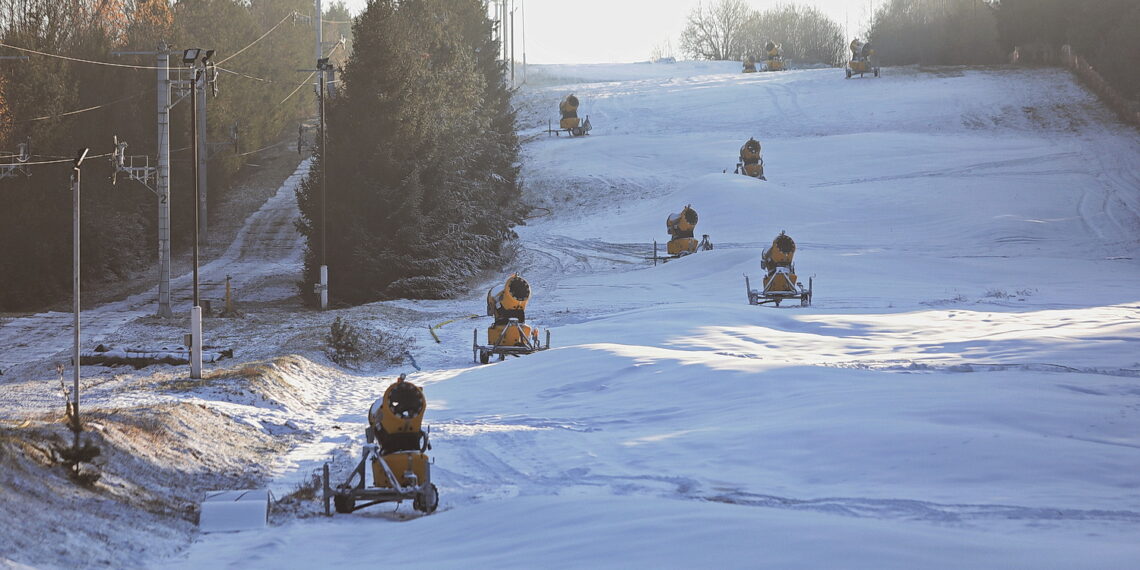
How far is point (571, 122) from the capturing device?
224 feet

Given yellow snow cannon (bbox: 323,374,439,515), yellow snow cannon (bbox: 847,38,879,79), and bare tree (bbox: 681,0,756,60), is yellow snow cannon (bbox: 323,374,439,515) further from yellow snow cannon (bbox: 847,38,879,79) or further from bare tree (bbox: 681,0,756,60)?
bare tree (bbox: 681,0,756,60)

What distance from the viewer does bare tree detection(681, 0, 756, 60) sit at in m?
131

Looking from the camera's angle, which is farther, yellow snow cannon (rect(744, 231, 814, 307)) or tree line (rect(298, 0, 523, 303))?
tree line (rect(298, 0, 523, 303))

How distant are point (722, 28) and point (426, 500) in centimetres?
12534

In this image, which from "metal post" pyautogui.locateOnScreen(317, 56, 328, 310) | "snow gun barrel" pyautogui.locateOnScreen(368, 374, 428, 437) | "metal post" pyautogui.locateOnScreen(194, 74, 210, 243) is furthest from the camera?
"metal post" pyautogui.locateOnScreen(194, 74, 210, 243)

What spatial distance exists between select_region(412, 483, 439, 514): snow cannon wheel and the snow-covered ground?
0.41 feet

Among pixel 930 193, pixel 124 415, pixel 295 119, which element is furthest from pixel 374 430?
pixel 295 119

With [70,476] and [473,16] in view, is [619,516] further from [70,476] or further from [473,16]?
[473,16]

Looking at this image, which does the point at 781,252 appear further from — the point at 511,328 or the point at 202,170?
the point at 202,170

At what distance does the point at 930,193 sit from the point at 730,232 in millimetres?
11123

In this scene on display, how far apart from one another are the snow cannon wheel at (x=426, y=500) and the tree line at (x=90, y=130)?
26341mm

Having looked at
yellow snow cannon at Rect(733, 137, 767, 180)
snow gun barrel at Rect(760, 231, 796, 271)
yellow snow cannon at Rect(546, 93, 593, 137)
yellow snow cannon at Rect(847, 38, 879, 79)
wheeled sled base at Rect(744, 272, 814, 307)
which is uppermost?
yellow snow cannon at Rect(847, 38, 879, 79)

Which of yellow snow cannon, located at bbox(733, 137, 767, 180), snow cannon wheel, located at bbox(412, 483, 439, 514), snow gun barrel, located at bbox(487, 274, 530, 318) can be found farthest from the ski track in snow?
yellow snow cannon, located at bbox(733, 137, 767, 180)

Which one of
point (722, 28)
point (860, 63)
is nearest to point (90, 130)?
point (860, 63)
